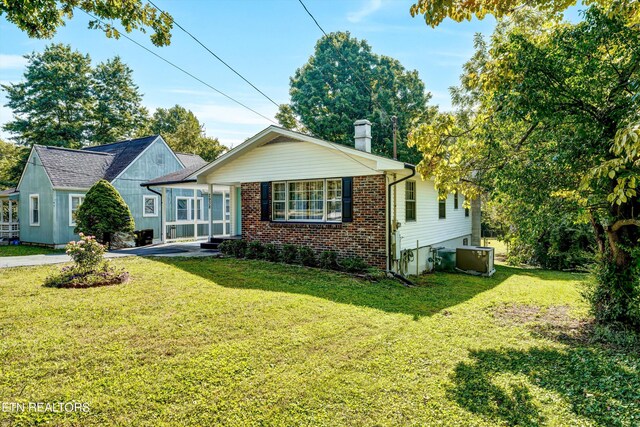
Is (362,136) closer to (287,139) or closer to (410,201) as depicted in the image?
(287,139)

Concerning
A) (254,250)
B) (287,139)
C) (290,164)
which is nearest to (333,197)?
(290,164)

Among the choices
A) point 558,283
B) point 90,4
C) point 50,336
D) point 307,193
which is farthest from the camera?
point 307,193

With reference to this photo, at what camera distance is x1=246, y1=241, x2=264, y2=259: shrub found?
38.4 feet

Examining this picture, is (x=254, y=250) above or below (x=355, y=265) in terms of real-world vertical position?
above

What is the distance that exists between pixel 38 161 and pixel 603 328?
2077 cm

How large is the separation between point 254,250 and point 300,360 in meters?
7.75

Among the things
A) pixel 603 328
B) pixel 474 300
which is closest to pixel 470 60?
pixel 474 300

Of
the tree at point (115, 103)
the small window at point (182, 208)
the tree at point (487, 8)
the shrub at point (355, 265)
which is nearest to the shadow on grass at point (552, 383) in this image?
the tree at point (487, 8)

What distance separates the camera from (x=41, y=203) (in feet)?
53.4

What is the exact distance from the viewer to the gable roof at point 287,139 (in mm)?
9398

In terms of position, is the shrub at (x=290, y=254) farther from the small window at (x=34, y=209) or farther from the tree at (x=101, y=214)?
the small window at (x=34, y=209)

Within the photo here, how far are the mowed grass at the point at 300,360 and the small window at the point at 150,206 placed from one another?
11.0m

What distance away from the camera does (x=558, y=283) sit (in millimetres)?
10492

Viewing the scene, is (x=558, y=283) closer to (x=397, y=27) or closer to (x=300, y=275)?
(x=300, y=275)
